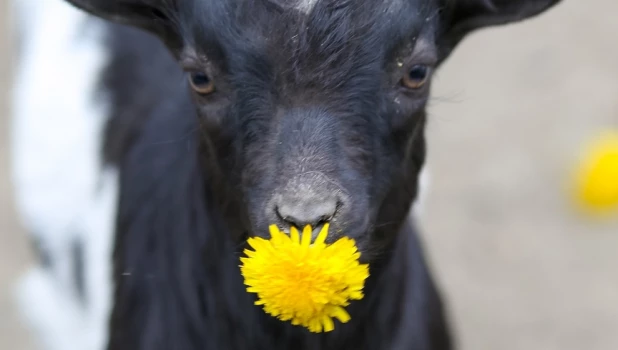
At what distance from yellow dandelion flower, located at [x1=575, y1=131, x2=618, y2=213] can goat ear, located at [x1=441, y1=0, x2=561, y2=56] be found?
7.70 feet

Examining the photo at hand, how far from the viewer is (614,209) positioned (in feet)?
15.5

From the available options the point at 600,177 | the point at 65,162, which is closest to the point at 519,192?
the point at 600,177

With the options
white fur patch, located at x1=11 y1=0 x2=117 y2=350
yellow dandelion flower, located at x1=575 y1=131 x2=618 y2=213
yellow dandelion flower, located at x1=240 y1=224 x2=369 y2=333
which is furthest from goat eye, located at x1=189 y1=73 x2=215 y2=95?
yellow dandelion flower, located at x1=575 y1=131 x2=618 y2=213

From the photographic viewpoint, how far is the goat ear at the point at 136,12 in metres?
2.37

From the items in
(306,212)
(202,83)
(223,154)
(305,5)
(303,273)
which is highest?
(305,5)

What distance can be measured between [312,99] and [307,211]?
0.28 m

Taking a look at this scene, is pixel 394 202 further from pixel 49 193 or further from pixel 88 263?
pixel 49 193

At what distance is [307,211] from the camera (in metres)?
1.89

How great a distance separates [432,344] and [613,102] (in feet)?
9.37

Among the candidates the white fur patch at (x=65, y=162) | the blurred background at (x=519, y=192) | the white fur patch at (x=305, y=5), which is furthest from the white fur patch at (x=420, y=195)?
the white fur patch at (x=65, y=162)

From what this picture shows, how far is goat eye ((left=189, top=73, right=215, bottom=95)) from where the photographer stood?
2.18 meters

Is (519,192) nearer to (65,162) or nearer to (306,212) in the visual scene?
(65,162)

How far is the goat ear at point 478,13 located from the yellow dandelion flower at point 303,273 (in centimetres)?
67

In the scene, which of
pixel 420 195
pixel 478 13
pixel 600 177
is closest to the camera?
pixel 478 13
